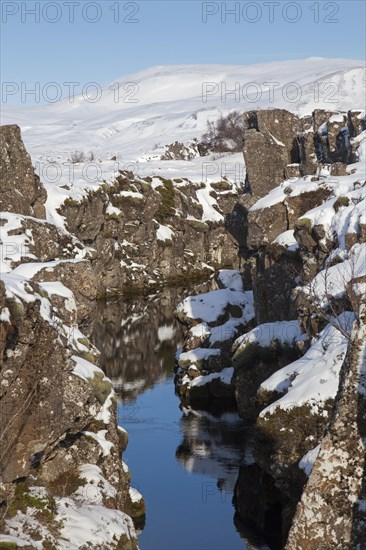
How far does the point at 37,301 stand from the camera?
80.4 feet

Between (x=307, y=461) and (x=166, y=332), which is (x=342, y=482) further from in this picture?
(x=166, y=332)

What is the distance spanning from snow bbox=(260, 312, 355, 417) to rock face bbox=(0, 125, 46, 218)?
47.2 metres

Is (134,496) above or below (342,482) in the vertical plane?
below

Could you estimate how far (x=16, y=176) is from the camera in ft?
264

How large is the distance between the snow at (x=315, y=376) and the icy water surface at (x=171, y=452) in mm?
4920

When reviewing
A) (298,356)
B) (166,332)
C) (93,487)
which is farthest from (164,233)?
(93,487)

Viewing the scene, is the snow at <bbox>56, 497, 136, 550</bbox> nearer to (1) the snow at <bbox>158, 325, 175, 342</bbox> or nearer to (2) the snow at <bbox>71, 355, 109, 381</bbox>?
(2) the snow at <bbox>71, 355, 109, 381</bbox>

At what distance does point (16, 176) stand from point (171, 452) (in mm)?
42786

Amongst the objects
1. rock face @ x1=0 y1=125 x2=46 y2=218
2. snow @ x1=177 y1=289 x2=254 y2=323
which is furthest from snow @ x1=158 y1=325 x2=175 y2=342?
rock face @ x1=0 y1=125 x2=46 y2=218

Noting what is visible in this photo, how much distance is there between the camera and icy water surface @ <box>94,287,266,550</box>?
3381 cm

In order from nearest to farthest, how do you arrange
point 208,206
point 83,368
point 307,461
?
point 83,368 < point 307,461 < point 208,206

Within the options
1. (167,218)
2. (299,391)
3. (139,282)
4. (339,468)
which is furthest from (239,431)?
(167,218)

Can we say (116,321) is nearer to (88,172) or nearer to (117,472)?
(88,172)

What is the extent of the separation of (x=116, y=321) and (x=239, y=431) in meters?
38.1
